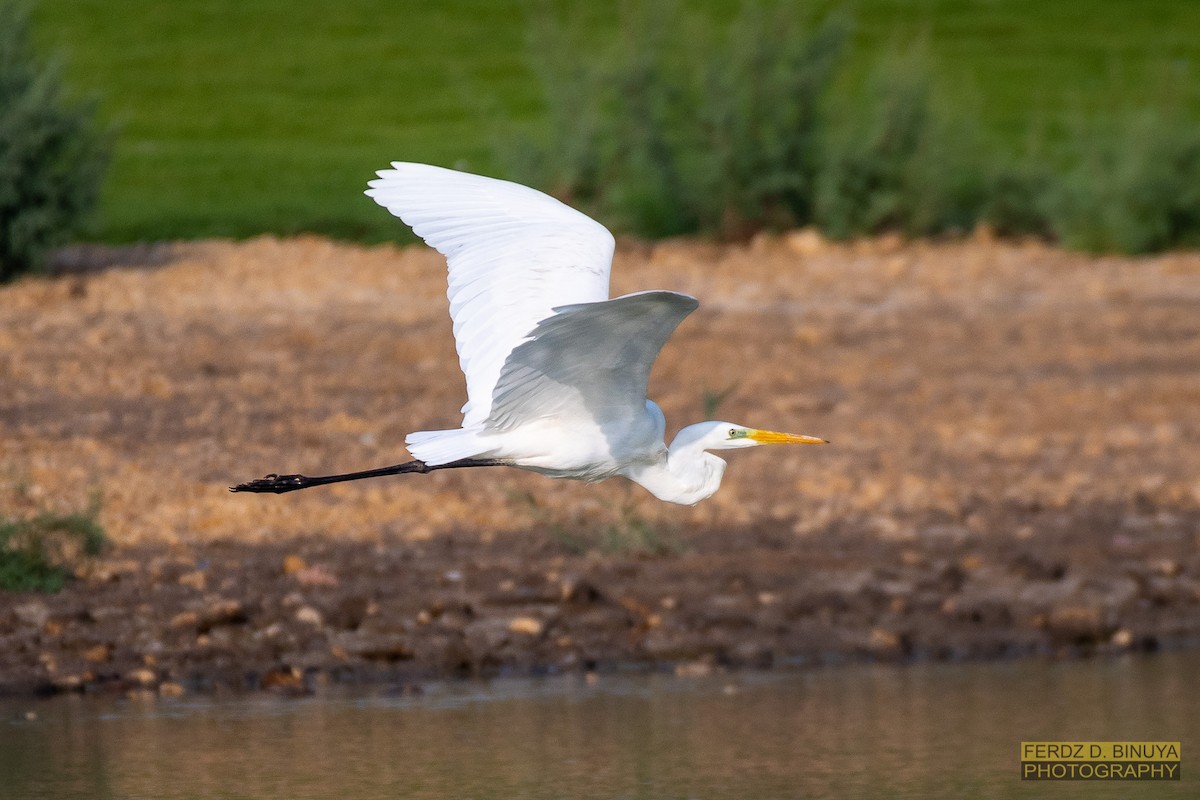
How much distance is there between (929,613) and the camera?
9.84 metres

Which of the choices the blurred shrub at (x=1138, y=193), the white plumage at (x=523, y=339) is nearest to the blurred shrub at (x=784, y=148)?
the blurred shrub at (x=1138, y=193)

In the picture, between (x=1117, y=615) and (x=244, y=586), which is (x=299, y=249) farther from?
(x=1117, y=615)

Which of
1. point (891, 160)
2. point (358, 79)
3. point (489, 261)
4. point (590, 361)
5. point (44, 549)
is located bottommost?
point (44, 549)

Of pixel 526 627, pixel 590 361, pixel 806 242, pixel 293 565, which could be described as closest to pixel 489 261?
pixel 590 361

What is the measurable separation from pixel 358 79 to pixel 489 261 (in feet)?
58.5

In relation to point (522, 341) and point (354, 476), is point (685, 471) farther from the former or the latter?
point (354, 476)

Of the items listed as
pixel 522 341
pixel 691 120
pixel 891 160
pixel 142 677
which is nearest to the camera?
pixel 522 341

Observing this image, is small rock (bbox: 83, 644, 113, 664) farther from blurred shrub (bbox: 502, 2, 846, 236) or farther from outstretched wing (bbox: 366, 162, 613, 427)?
blurred shrub (bbox: 502, 2, 846, 236)

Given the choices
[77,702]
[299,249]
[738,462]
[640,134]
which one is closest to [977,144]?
[640,134]

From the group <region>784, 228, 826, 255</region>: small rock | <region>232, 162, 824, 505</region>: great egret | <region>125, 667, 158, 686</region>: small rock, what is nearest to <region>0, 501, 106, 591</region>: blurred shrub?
<region>125, 667, 158, 686</region>: small rock

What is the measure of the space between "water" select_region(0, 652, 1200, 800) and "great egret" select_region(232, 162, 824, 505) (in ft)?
4.11

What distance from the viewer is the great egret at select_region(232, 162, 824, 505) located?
690 centimetres

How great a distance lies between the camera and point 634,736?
27.4 feet

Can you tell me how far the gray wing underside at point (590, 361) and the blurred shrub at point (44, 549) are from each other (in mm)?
3501
